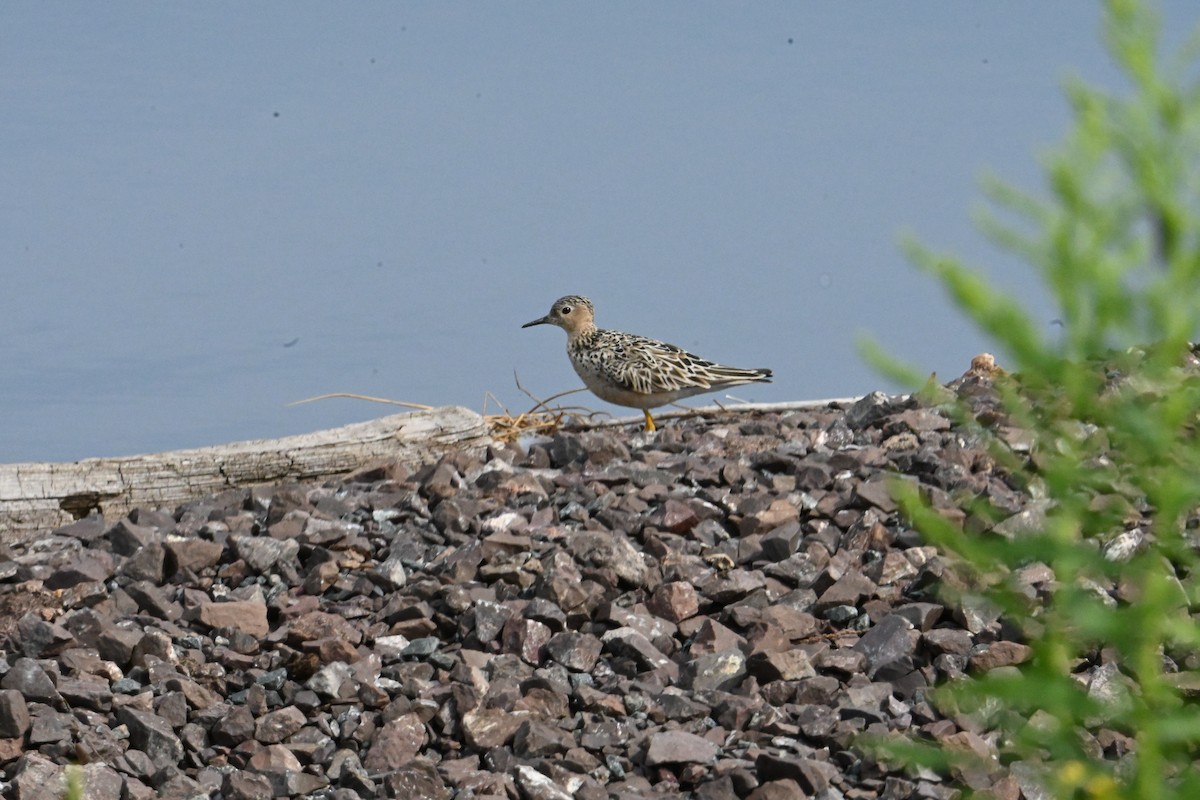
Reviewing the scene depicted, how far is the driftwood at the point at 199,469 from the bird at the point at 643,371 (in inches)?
40.4

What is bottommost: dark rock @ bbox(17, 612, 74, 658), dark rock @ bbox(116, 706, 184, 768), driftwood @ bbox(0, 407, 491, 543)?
dark rock @ bbox(116, 706, 184, 768)

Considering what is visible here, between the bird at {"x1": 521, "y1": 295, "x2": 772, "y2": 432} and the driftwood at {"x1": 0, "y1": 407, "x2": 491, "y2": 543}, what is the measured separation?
103cm

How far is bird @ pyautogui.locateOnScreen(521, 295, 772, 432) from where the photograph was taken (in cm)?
764

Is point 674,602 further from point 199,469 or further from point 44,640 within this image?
point 199,469

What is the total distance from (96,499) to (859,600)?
12.1 feet

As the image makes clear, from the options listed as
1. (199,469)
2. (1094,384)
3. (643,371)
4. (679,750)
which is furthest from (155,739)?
(643,371)

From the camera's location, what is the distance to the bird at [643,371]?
764 centimetres

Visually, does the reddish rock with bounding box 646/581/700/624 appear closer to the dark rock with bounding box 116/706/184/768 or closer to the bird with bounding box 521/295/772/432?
the dark rock with bounding box 116/706/184/768

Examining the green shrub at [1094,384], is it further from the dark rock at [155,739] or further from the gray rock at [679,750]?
the dark rock at [155,739]

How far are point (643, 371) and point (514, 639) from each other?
3.29m

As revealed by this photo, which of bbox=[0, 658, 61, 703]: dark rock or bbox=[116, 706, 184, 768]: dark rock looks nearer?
bbox=[116, 706, 184, 768]: dark rock

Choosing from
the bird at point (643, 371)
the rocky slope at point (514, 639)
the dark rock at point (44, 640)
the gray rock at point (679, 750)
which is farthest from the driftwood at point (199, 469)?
the gray rock at point (679, 750)

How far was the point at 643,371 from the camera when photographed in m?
7.64

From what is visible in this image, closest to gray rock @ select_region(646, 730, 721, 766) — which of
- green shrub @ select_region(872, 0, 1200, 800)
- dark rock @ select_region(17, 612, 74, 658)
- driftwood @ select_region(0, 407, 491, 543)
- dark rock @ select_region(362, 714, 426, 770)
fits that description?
dark rock @ select_region(362, 714, 426, 770)
